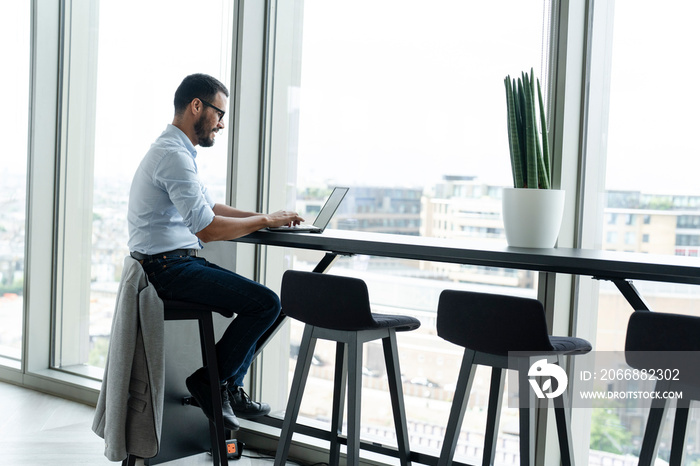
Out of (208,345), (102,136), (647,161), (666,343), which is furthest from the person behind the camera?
(102,136)

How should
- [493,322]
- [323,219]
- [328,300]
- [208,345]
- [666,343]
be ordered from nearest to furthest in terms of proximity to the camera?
[666,343] → [493,322] → [328,300] → [208,345] → [323,219]

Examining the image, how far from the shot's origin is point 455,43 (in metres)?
2.92

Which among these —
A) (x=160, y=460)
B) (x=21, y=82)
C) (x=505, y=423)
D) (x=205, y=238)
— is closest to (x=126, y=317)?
(x=205, y=238)

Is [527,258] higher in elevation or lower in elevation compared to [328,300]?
higher

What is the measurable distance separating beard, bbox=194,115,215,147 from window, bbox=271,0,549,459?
1.93 feet

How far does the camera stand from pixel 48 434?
3451mm

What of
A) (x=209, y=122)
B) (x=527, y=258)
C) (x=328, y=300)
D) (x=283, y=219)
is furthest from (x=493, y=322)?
(x=209, y=122)

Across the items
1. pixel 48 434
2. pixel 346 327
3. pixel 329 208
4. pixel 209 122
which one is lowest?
pixel 48 434

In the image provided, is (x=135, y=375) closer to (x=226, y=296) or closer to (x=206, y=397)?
(x=206, y=397)

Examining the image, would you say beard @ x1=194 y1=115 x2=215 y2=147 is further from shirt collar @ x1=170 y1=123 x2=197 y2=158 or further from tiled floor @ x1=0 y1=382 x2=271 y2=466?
tiled floor @ x1=0 y1=382 x2=271 y2=466

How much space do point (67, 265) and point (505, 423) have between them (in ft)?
9.48

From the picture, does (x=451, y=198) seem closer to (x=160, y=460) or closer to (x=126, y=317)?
(x=126, y=317)

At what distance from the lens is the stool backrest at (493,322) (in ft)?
6.12

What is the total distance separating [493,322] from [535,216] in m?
0.63
